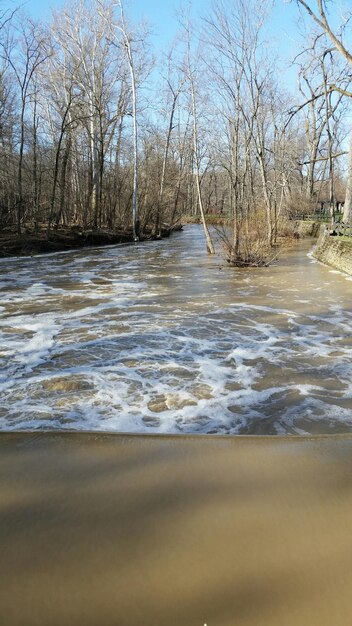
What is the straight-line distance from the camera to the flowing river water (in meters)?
4.07

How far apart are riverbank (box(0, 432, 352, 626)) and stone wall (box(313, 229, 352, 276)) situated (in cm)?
1230

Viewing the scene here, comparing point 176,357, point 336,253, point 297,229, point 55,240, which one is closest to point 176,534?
point 176,357

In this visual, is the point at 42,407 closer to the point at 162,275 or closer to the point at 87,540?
the point at 87,540

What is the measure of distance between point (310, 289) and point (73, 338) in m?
6.95

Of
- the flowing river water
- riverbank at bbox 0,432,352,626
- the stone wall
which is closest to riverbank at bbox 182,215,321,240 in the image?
the stone wall

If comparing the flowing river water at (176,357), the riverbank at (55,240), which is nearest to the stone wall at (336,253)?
the flowing river water at (176,357)

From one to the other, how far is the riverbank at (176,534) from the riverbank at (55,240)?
17075 millimetres

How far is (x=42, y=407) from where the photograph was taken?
4227 mm

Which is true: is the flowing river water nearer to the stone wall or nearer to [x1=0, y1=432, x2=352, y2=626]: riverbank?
[x1=0, y1=432, x2=352, y2=626]: riverbank

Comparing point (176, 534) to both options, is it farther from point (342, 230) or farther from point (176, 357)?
point (342, 230)

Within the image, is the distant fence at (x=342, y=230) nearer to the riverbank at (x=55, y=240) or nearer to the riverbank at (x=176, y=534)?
the riverbank at (x=55, y=240)

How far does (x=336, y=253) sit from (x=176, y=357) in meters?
11.6

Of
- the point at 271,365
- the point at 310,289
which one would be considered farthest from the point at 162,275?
the point at 271,365

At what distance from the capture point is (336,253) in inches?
616
